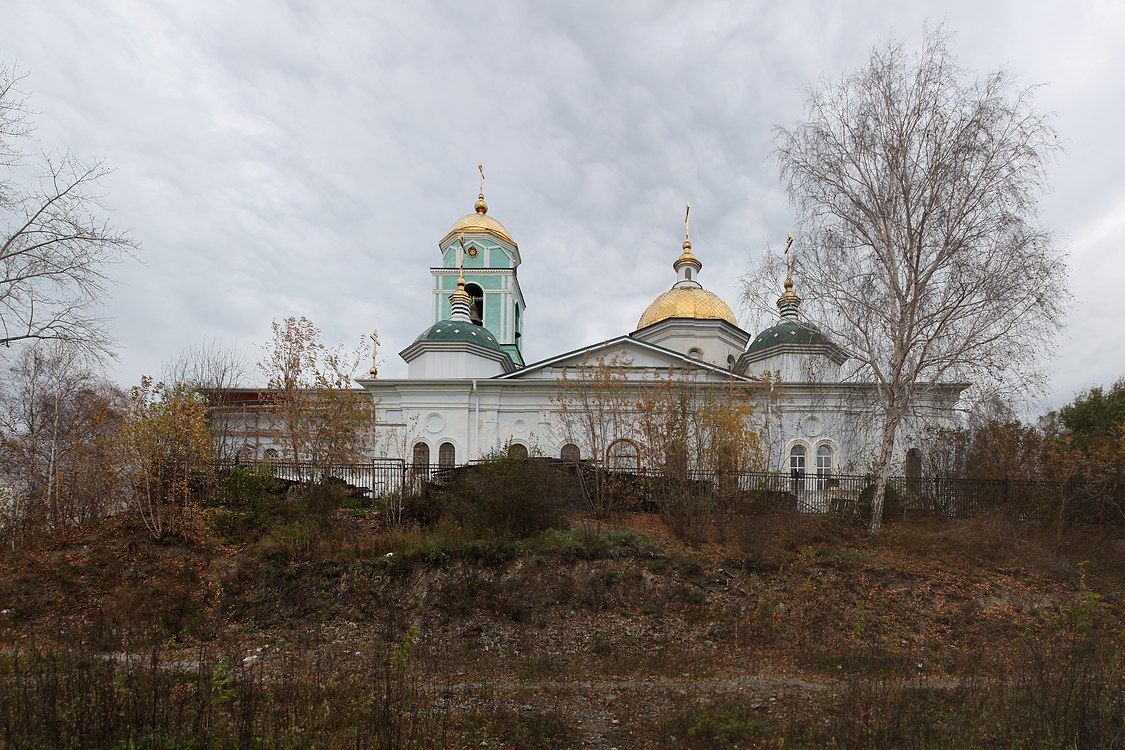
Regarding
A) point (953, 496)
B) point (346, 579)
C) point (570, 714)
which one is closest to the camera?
point (570, 714)

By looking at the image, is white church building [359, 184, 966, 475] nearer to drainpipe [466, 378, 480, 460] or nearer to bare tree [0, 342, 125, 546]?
drainpipe [466, 378, 480, 460]

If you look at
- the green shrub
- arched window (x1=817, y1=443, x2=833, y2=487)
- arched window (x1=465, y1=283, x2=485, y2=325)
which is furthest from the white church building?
the green shrub

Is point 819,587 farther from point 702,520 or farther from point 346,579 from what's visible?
point 346,579

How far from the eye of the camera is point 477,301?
34.5 meters

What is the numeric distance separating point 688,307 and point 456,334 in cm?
1227

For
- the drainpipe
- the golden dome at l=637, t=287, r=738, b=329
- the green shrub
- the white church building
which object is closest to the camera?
the green shrub

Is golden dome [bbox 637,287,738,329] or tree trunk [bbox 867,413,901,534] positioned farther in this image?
golden dome [bbox 637,287,738,329]

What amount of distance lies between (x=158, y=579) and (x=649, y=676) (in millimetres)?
8994

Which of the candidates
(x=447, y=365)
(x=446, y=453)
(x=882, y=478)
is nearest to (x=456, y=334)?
(x=447, y=365)

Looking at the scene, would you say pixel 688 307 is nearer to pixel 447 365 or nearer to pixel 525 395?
pixel 525 395

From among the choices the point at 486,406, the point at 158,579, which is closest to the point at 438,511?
the point at 158,579

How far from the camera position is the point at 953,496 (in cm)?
1634

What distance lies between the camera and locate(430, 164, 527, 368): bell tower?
3412cm

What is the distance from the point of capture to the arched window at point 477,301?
34156 millimetres
